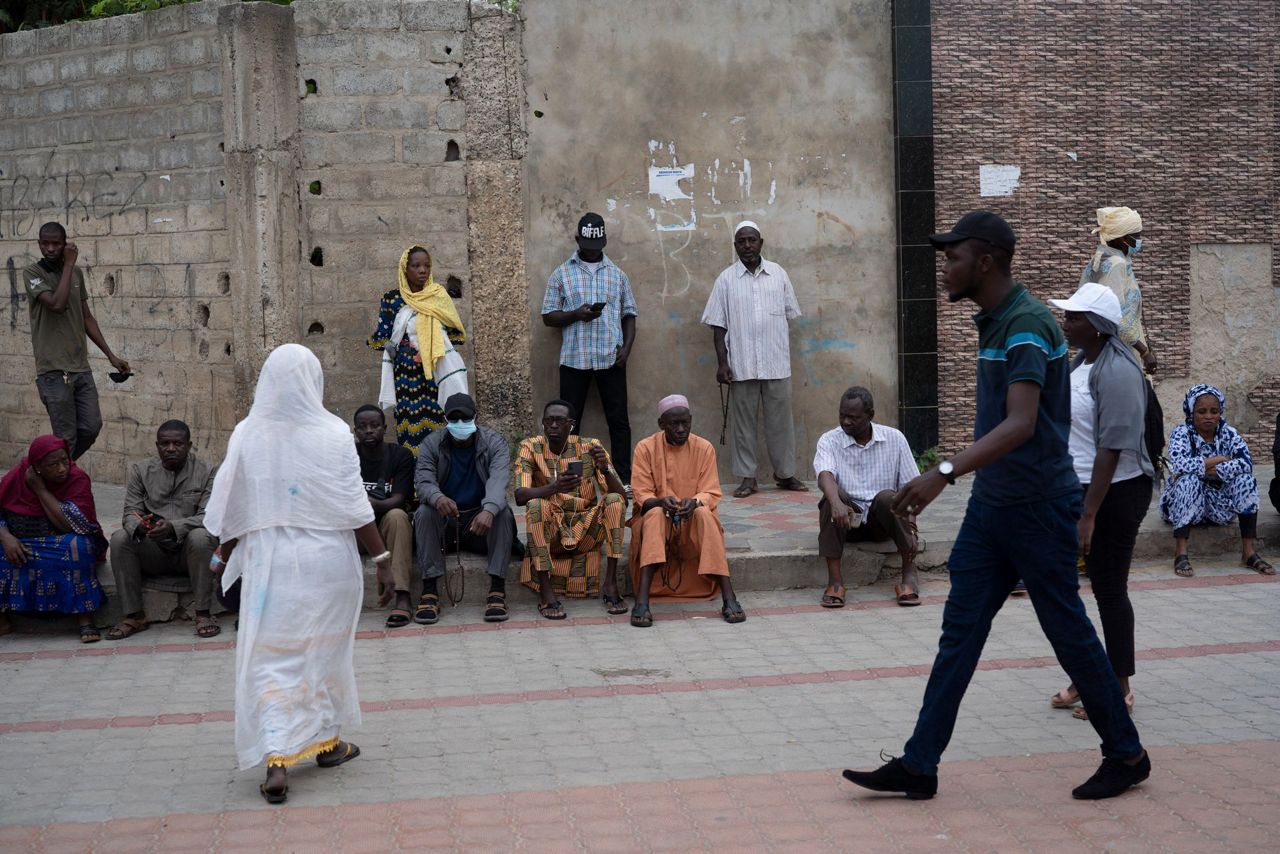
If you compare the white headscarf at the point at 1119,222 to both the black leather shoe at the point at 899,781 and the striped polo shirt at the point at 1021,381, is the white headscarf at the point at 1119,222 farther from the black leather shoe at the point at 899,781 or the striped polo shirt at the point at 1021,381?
the black leather shoe at the point at 899,781

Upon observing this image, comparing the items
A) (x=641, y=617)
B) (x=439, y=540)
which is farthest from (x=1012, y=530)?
(x=439, y=540)

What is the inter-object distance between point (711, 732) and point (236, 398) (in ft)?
19.6

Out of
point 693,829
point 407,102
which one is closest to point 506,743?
Answer: point 693,829

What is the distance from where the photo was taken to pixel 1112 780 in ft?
16.8

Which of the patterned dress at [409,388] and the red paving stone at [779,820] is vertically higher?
the patterned dress at [409,388]

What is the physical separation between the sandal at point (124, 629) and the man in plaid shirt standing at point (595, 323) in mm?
3782

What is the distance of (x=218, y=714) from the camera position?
659cm

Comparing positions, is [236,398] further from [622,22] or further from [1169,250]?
[1169,250]

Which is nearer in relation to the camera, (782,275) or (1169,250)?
(782,275)

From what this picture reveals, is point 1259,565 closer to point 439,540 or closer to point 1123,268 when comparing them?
point 1123,268

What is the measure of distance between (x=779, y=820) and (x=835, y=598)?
3564 mm

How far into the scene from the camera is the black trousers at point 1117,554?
581 centimetres

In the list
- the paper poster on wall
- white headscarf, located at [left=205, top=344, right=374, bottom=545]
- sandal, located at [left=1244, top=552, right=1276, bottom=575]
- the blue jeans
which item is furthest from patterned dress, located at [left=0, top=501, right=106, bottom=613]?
the paper poster on wall

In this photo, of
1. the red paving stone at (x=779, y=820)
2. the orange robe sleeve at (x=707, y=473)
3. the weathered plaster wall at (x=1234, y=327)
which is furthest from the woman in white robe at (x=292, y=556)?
the weathered plaster wall at (x=1234, y=327)
